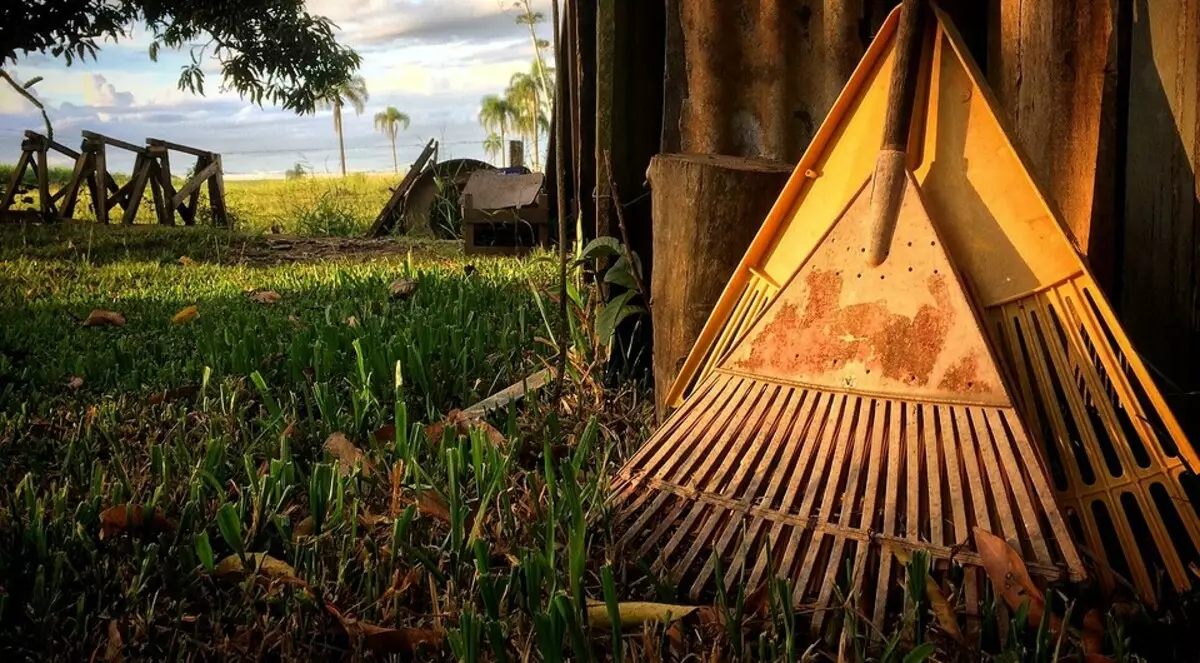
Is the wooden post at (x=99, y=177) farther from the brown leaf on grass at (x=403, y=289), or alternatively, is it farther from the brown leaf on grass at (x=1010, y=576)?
the brown leaf on grass at (x=1010, y=576)

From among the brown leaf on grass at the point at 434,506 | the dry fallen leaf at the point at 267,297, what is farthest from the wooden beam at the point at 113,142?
the brown leaf on grass at the point at 434,506

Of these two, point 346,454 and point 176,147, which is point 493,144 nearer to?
point 176,147

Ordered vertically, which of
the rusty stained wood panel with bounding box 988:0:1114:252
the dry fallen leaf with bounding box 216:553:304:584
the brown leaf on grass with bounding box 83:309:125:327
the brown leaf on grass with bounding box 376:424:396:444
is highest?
the rusty stained wood panel with bounding box 988:0:1114:252

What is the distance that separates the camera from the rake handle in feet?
5.09

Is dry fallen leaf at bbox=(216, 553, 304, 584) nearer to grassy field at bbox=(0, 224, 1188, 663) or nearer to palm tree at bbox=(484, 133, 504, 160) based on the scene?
grassy field at bbox=(0, 224, 1188, 663)

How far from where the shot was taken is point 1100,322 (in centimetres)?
150

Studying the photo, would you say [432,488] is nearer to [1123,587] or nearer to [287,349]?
[1123,587]

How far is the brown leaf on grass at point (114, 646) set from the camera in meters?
1.25

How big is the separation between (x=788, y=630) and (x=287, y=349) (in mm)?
2088

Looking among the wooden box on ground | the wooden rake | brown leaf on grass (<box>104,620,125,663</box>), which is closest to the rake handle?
the wooden rake

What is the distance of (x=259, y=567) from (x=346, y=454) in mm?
520

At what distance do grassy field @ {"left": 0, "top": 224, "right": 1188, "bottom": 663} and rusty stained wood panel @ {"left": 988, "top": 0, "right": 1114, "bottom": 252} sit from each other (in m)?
0.96

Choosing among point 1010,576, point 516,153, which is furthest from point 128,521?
point 516,153

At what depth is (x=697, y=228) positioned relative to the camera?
1.97m
